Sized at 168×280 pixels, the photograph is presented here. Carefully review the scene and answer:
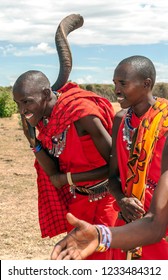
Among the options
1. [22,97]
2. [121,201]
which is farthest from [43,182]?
[121,201]

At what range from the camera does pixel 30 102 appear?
12.1ft

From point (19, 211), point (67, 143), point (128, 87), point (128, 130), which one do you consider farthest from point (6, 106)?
point (128, 87)

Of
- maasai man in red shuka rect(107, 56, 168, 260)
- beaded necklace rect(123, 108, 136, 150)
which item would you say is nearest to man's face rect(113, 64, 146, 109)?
maasai man in red shuka rect(107, 56, 168, 260)

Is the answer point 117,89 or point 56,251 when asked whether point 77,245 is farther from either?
point 117,89

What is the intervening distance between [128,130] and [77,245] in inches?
54.8

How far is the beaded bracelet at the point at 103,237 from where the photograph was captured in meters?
2.06

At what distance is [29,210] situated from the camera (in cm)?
743

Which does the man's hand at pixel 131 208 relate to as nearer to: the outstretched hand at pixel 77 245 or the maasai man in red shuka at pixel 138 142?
the maasai man in red shuka at pixel 138 142

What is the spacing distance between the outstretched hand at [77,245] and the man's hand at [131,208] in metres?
1.01

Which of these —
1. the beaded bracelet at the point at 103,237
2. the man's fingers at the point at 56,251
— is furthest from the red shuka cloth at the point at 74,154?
the man's fingers at the point at 56,251

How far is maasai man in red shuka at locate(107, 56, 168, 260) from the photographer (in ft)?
10.1

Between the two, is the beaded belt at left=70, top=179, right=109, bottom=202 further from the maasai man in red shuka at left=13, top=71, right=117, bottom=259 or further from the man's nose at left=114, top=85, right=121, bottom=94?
the man's nose at left=114, top=85, right=121, bottom=94

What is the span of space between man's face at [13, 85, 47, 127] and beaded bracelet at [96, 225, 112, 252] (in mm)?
1716

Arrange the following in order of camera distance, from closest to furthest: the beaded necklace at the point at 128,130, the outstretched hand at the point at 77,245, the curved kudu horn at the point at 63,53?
the outstretched hand at the point at 77,245, the beaded necklace at the point at 128,130, the curved kudu horn at the point at 63,53
